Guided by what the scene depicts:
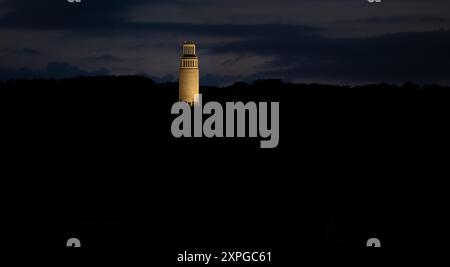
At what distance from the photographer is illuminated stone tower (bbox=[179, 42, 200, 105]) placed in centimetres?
12194

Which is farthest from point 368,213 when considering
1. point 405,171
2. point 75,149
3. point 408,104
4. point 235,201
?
point 408,104

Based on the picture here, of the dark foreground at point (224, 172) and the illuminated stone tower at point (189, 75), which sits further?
the illuminated stone tower at point (189, 75)

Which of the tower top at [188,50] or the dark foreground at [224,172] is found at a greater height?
the tower top at [188,50]

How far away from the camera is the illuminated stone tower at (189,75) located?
4801 inches

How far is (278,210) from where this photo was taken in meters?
67.3

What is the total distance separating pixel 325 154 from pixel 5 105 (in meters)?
60.1

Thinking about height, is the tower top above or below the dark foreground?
above

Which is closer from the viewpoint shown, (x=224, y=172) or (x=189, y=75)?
(x=224, y=172)

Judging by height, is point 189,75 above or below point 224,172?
above

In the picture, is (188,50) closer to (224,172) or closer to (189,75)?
(189,75)

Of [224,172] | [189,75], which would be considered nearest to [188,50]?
[189,75]

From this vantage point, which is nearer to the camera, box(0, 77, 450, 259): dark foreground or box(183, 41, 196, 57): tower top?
box(0, 77, 450, 259): dark foreground

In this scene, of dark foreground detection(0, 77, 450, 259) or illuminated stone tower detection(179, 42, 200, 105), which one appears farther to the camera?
illuminated stone tower detection(179, 42, 200, 105)

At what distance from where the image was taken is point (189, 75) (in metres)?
125
